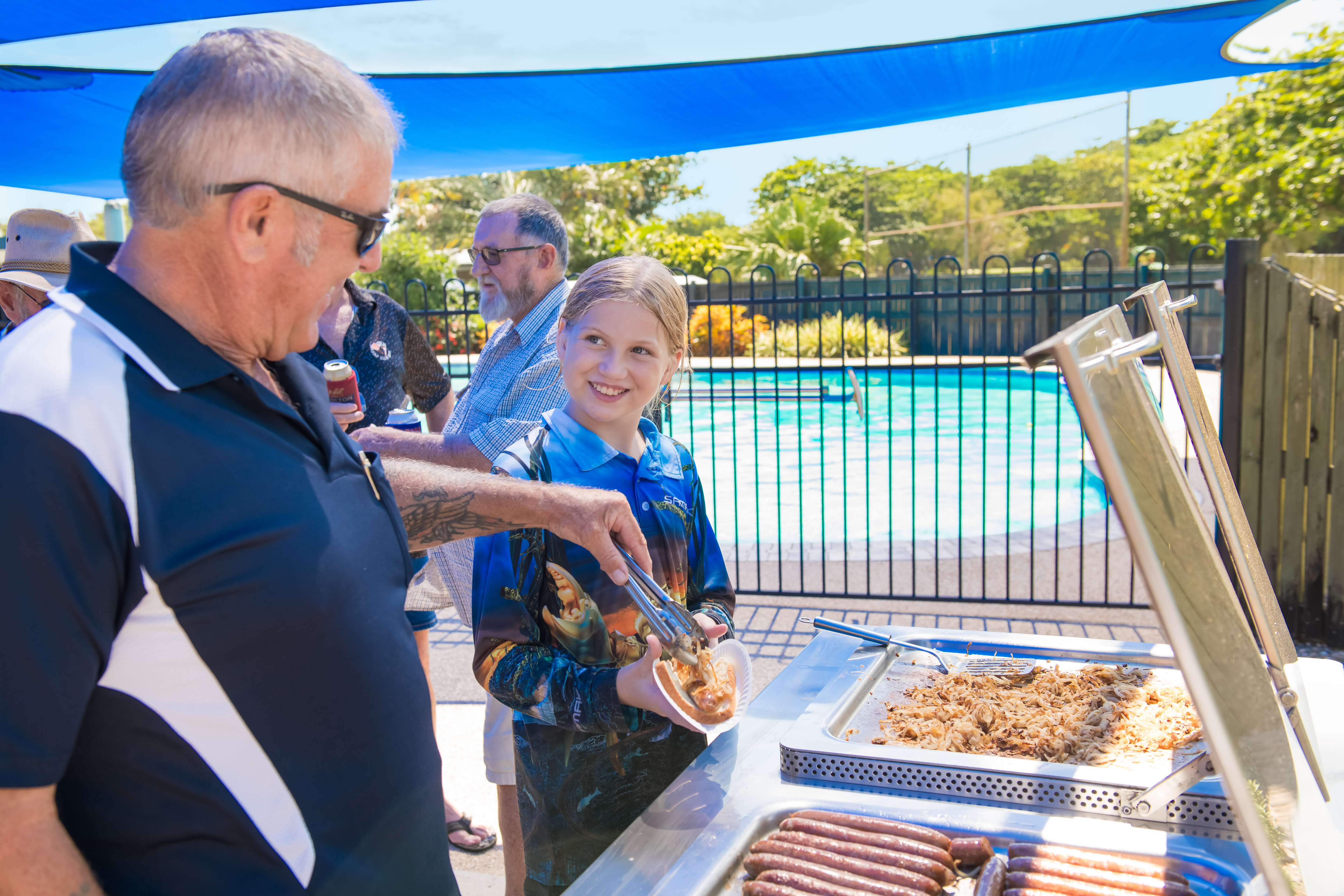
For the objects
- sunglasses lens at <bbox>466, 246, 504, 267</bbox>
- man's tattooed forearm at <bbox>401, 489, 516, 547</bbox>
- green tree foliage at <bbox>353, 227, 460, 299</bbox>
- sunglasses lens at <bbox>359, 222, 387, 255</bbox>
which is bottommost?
man's tattooed forearm at <bbox>401, 489, 516, 547</bbox>

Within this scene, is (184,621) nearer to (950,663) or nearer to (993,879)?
(993,879)

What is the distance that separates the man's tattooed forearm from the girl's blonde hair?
0.64m

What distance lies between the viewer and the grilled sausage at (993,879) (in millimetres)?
1209

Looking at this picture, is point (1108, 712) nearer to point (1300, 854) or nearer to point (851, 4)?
point (1300, 854)

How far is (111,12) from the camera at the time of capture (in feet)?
12.9

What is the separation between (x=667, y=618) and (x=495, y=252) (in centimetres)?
205

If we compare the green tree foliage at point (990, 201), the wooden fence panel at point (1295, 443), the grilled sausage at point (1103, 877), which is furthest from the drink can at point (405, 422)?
the green tree foliage at point (990, 201)

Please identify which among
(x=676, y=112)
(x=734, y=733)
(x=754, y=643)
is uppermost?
(x=676, y=112)

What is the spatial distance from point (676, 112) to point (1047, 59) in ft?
7.88

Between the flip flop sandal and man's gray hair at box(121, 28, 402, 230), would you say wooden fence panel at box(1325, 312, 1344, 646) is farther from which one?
man's gray hair at box(121, 28, 402, 230)

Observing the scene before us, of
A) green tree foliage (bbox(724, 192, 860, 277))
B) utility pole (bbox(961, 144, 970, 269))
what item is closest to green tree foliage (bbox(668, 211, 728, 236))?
utility pole (bbox(961, 144, 970, 269))

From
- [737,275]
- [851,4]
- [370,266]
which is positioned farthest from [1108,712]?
[737,275]

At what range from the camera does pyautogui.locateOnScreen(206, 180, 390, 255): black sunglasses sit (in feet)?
3.33

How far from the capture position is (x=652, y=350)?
6.80ft
